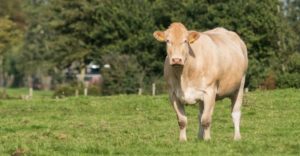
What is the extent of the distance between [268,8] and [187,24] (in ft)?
25.7

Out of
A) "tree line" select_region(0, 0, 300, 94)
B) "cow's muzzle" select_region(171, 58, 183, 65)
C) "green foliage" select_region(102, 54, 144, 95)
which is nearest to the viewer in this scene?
"cow's muzzle" select_region(171, 58, 183, 65)

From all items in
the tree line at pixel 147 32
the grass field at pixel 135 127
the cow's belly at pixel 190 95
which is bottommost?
the grass field at pixel 135 127

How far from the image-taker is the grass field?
1398 cm

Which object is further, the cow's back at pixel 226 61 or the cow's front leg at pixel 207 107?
the cow's back at pixel 226 61

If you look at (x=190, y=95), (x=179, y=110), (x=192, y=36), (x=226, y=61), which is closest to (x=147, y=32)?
(x=226, y=61)

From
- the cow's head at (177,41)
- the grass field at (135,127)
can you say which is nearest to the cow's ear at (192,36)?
the cow's head at (177,41)

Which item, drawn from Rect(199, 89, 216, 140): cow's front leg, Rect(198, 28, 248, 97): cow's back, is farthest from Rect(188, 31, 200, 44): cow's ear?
Rect(199, 89, 216, 140): cow's front leg

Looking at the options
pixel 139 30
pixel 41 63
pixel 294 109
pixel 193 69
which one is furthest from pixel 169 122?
pixel 41 63

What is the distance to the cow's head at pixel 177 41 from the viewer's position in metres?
14.7

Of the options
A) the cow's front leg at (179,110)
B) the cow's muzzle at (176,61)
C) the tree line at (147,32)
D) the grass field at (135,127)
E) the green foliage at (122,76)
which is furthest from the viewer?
the green foliage at (122,76)

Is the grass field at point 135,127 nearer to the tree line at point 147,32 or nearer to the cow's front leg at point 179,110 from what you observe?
the cow's front leg at point 179,110

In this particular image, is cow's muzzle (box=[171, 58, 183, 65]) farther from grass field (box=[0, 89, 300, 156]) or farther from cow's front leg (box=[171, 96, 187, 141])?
grass field (box=[0, 89, 300, 156])

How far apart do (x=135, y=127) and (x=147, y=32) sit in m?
47.9

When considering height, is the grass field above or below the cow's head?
below
